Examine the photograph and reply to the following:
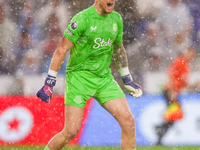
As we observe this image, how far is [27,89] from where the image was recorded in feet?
19.4

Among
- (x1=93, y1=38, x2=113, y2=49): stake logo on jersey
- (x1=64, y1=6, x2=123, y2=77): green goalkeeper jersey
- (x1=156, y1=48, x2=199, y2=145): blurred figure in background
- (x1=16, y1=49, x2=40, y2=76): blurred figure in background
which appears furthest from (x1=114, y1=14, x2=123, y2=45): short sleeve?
(x1=16, y1=49, x2=40, y2=76): blurred figure in background

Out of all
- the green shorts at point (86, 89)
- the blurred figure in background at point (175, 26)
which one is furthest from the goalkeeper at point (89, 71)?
the blurred figure in background at point (175, 26)

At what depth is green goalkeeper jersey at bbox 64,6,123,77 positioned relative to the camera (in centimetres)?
278

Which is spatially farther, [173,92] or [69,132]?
[173,92]

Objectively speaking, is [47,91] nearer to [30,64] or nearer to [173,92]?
[173,92]

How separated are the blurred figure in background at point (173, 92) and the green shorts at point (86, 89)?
168cm

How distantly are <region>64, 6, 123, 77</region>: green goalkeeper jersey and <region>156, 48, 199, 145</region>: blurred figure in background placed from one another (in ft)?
5.88

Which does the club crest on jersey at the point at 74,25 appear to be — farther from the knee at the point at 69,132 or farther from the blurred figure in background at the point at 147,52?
the blurred figure in background at the point at 147,52

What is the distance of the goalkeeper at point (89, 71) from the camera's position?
9.18 feet

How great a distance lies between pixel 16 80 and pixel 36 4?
181 centimetres

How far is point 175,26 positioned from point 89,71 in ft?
13.9

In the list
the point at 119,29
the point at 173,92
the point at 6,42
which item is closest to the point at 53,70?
the point at 119,29

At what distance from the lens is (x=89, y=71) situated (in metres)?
2.96

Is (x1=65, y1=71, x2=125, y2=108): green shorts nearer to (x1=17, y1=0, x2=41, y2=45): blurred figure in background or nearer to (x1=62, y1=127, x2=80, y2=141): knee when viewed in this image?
(x1=62, y1=127, x2=80, y2=141): knee
